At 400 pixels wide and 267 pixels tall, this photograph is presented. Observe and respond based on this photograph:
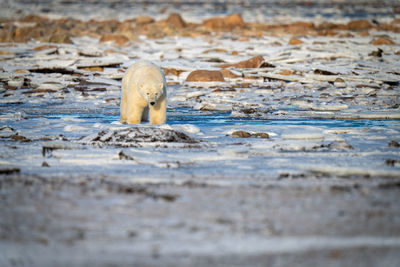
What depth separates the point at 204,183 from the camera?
401 cm

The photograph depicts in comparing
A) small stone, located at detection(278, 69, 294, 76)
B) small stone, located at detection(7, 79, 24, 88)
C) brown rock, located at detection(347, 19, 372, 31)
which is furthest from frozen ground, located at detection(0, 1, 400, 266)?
brown rock, located at detection(347, 19, 372, 31)

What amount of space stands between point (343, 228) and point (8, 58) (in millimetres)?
13574

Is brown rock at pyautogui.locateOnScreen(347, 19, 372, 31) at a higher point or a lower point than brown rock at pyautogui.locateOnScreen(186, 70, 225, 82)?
higher

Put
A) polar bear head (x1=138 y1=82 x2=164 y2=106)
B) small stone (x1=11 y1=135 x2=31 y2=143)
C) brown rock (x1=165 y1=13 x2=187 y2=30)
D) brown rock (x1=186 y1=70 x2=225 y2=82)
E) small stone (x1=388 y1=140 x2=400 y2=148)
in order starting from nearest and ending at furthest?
small stone (x1=388 y1=140 x2=400 y2=148) → small stone (x1=11 y1=135 x2=31 y2=143) → polar bear head (x1=138 y1=82 x2=164 y2=106) → brown rock (x1=186 y1=70 x2=225 y2=82) → brown rock (x1=165 y1=13 x2=187 y2=30)

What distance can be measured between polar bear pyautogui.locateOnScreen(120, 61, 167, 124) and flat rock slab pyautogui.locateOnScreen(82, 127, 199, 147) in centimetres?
71

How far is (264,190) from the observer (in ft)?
12.6

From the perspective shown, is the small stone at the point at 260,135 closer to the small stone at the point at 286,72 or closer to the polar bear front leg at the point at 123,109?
the polar bear front leg at the point at 123,109

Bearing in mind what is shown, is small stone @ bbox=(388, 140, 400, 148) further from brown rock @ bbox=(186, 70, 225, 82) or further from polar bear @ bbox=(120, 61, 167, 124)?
brown rock @ bbox=(186, 70, 225, 82)

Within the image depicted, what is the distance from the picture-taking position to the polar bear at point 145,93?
21.5 feet

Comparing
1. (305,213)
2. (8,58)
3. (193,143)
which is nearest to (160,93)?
(193,143)

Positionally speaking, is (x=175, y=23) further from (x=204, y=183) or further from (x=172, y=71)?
(x=204, y=183)

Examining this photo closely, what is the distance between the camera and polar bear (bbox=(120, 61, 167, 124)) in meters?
6.55

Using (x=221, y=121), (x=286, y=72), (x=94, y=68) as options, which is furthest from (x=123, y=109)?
(x=286, y=72)

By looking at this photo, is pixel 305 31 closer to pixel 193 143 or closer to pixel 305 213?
pixel 193 143
